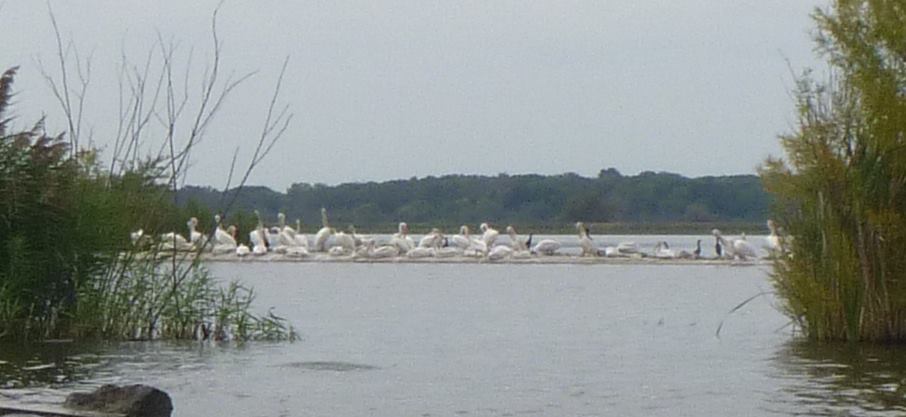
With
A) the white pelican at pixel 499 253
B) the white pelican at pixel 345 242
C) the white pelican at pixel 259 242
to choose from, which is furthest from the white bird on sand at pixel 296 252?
the white pelican at pixel 499 253

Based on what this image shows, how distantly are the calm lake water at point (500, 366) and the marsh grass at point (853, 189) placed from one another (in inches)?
21.5

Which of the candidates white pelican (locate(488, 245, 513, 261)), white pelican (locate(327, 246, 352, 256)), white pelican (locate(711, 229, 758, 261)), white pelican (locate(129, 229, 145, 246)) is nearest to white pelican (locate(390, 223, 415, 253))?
white pelican (locate(327, 246, 352, 256))

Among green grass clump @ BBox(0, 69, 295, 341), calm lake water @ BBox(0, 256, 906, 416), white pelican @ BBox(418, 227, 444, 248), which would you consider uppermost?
white pelican @ BBox(418, 227, 444, 248)

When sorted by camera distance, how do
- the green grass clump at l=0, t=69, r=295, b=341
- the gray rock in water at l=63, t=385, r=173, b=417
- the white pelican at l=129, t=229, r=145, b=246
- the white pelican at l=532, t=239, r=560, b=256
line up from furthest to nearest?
1. the white pelican at l=532, t=239, r=560, b=256
2. the white pelican at l=129, t=229, r=145, b=246
3. the green grass clump at l=0, t=69, r=295, b=341
4. the gray rock in water at l=63, t=385, r=173, b=417

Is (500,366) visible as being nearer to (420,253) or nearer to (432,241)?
(420,253)

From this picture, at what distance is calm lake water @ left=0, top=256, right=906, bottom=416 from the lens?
12.0 metres

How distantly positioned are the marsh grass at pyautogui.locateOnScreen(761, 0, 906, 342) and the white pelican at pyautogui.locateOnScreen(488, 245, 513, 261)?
31073 millimetres

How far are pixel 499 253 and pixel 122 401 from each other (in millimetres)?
38900

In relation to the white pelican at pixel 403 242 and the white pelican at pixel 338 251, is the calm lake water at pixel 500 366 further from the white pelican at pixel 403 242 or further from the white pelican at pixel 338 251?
the white pelican at pixel 403 242

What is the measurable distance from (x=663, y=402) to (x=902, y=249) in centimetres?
516

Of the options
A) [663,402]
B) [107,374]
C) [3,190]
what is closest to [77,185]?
[3,190]

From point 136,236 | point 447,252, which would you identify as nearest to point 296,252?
point 447,252

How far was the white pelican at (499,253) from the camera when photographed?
1905 inches

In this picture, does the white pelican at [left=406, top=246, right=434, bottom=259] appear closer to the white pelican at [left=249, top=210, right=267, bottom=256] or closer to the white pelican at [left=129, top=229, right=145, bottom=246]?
the white pelican at [left=249, top=210, right=267, bottom=256]
